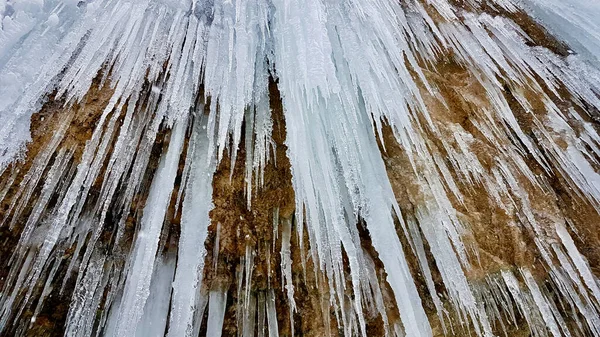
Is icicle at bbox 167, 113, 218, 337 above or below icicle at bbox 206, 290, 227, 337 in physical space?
above

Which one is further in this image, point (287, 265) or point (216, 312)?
point (287, 265)

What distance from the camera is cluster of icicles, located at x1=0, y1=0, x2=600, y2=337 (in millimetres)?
3146

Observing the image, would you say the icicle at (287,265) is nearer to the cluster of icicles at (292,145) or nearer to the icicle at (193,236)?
the cluster of icicles at (292,145)

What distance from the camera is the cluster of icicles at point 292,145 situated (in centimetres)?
315

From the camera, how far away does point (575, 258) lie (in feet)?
10.7

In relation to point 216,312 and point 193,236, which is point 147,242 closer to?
point 193,236

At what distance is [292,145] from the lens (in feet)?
11.8

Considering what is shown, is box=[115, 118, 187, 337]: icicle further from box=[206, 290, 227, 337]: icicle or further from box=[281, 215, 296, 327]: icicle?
box=[281, 215, 296, 327]: icicle

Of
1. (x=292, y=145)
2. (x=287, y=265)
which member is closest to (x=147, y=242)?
(x=287, y=265)

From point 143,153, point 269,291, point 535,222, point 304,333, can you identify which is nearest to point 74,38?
point 143,153

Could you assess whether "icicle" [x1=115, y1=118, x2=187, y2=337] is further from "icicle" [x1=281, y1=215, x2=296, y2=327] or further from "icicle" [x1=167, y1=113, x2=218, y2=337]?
"icicle" [x1=281, y1=215, x2=296, y2=327]

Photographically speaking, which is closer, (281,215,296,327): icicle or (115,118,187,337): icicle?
(115,118,187,337): icicle

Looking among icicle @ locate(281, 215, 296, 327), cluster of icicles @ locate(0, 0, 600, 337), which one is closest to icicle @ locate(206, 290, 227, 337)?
cluster of icicles @ locate(0, 0, 600, 337)

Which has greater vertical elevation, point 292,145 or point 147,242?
point 292,145
